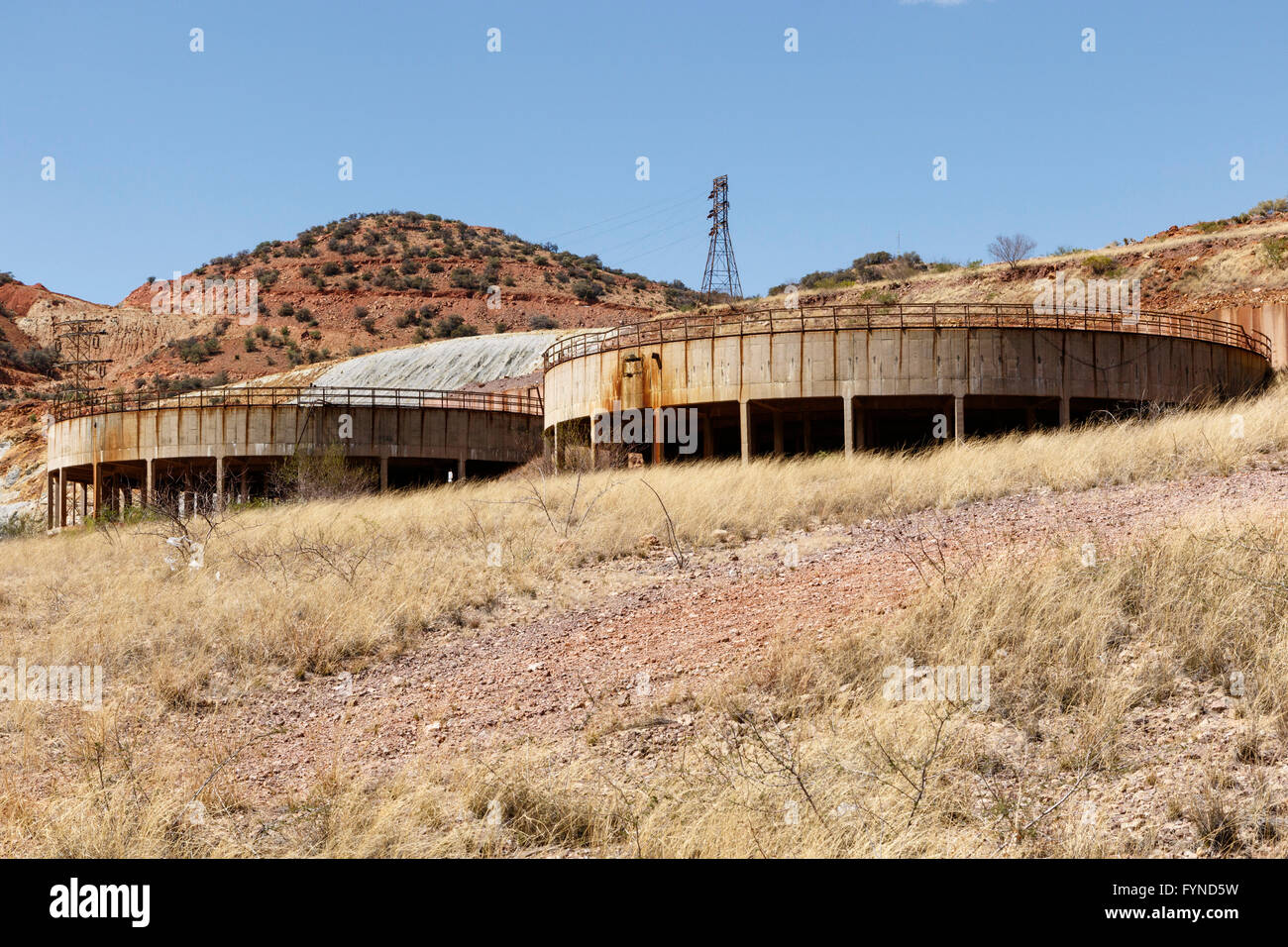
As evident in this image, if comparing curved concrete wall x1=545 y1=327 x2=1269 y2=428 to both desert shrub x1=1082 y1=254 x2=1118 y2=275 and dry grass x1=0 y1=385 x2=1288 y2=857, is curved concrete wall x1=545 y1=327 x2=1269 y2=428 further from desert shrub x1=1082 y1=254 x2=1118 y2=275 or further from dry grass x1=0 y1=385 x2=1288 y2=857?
desert shrub x1=1082 y1=254 x2=1118 y2=275

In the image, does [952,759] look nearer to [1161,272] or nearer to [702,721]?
[702,721]

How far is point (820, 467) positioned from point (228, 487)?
2313 centimetres

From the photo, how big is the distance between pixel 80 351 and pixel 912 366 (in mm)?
92244

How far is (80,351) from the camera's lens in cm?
9912

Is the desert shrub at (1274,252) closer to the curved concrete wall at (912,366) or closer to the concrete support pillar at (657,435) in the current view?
the curved concrete wall at (912,366)

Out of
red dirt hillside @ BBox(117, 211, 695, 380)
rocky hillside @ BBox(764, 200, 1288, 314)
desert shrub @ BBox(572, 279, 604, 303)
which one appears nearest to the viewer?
rocky hillside @ BBox(764, 200, 1288, 314)

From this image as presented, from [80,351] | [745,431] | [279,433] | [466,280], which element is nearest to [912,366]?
[745,431]

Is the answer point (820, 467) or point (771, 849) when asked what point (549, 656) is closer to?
point (771, 849)

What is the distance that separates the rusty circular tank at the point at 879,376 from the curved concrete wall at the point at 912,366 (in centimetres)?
3

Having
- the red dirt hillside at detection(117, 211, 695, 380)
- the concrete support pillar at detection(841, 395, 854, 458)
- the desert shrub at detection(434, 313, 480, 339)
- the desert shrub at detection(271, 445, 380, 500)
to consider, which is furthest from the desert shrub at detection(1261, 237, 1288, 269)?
the desert shrub at detection(434, 313, 480, 339)

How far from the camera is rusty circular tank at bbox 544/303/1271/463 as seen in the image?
2880 centimetres

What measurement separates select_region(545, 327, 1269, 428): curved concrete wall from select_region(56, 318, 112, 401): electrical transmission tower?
7017cm

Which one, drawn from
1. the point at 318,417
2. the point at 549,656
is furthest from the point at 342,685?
the point at 318,417

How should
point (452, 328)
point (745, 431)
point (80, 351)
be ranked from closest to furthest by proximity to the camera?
1. point (745, 431)
2. point (452, 328)
3. point (80, 351)
